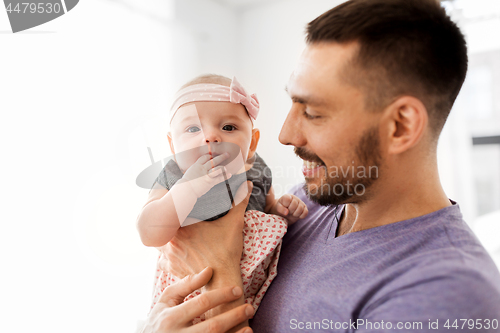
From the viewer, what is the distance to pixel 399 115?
0.82 meters

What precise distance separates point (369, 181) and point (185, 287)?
59 centimetres

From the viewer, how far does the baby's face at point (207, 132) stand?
94cm

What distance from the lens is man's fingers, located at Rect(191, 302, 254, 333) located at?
77cm

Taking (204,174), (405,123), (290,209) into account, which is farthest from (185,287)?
(405,123)

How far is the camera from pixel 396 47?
79cm

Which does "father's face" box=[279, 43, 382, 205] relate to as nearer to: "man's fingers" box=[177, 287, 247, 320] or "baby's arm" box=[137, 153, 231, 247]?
"baby's arm" box=[137, 153, 231, 247]

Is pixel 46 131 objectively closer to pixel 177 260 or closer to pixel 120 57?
pixel 120 57

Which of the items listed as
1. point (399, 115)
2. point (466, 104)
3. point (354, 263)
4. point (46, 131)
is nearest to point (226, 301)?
point (354, 263)

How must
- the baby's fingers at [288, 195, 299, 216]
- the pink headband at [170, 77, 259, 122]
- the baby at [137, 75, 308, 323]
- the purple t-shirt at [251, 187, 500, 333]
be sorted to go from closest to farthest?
1. the purple t-shirt at [251, 187, 500, 333]
2. the baby at [137, 75, 308, 323]
3. the pink headband at [170, 77, 259, 122]
4. the baby's fingers at [288, 195, 299, 216]

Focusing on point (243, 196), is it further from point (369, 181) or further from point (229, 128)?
point (369, 181)

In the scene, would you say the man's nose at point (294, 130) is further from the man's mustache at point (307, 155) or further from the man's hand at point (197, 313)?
the man's hand at point (197, 313)

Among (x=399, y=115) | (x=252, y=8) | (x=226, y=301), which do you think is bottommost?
(x=226, y=301)

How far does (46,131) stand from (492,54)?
369 centimetres

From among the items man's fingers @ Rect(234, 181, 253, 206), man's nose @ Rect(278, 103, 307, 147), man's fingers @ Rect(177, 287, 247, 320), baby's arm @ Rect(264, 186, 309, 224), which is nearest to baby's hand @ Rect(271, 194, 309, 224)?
baby's arm @ Rect(264, 186, 309, 224)
